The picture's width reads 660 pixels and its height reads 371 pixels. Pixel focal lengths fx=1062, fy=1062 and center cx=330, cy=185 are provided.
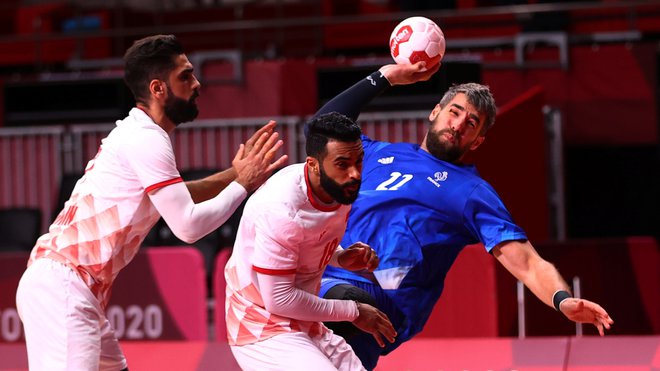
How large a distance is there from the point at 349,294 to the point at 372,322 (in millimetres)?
307

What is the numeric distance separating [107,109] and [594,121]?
15.1ft

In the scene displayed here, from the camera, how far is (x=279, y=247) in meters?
3.73

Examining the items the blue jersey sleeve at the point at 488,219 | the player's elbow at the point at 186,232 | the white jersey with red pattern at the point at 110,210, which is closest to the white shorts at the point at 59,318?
the white jersey with red pattern at the point at 110,210

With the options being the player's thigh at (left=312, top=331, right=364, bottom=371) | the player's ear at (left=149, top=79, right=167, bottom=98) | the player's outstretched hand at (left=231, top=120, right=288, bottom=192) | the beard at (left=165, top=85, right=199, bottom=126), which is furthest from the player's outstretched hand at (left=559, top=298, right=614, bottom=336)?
the player's ear at (left=149, top=79, right=167, bottom=98)

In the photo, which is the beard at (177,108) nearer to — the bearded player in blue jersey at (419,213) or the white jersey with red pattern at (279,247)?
the white jersey with red pattern at (279,247)

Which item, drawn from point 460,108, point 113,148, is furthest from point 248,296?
point 460,108

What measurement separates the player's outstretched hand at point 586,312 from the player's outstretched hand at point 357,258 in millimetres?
753

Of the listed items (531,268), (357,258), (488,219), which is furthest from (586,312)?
(357,258)

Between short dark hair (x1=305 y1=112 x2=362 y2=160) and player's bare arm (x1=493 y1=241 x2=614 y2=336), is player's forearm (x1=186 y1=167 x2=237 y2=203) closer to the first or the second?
short dark hair (x1=305 y1=112 x2=362 y2=160)

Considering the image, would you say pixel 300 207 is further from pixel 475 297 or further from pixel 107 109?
pixel 107 109

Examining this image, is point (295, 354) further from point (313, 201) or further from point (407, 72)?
point (407, 72)

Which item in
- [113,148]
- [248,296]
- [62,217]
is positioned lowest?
[248,296]

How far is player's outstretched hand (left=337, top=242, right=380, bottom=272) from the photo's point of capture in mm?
4117

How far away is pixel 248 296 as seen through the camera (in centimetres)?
392
